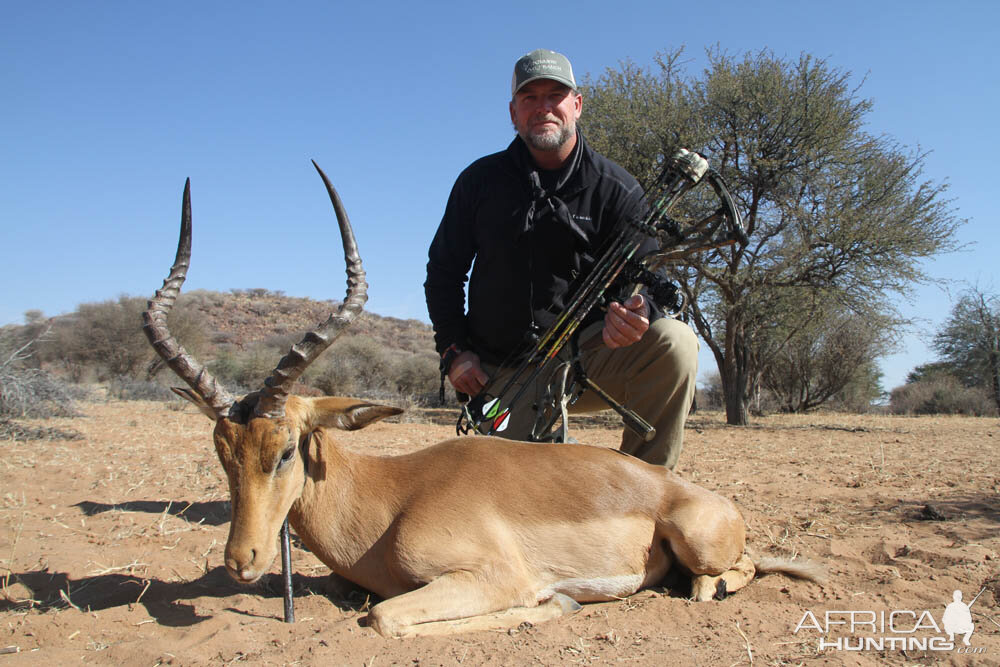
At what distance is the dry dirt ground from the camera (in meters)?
2.85

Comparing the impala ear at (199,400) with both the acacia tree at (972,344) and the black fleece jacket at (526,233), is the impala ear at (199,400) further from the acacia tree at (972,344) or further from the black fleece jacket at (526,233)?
the acacia tree at (972,344)

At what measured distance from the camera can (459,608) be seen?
10.5 feet

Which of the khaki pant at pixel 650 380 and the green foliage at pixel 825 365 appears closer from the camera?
the khaki pant at pixel 650 380

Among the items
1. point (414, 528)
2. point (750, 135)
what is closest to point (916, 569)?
point (414, 528)

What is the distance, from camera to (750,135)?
1588cm

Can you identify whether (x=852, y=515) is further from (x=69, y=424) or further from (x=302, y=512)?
(x=69, y=424)

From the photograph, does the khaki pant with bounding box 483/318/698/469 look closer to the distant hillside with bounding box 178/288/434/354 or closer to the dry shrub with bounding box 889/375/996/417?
the dry shrub with bounding box 889/375/996/417

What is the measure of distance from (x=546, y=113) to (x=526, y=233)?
84 centimetres

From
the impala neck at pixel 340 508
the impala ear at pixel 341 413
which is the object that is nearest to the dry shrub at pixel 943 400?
the impala neck at pixel 340 508

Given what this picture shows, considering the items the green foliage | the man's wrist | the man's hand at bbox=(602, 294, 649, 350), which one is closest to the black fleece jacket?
the man's wrist

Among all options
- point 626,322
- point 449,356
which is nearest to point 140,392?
point 449,356

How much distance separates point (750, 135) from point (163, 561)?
50.0 ft

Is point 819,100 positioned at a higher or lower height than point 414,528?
higher

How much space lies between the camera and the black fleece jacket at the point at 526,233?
4.94 m
